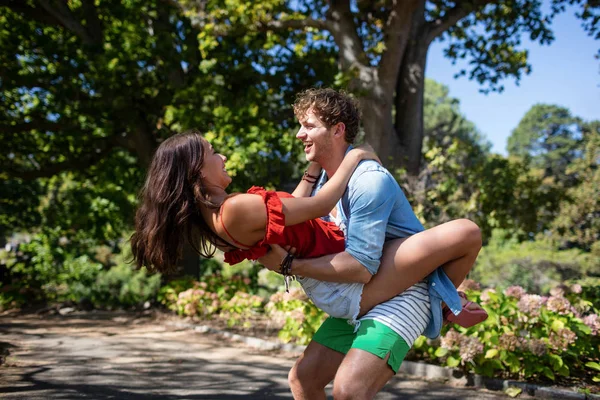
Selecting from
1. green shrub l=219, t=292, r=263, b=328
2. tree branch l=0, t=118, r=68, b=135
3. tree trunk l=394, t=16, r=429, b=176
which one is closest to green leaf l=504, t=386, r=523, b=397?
green shrub l=219, t=292, r=263, b=328

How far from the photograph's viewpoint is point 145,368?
705 centimetres

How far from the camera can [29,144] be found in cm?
1469

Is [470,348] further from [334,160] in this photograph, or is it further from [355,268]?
[355,268]

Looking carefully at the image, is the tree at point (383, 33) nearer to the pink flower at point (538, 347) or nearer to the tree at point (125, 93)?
the tree at point (125, 93)

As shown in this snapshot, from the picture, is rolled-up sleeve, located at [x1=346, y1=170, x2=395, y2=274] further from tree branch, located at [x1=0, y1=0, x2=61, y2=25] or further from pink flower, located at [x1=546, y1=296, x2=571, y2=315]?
tree branch, located at [x1=0, y1=0, x2=61, y2=25]

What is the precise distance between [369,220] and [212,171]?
723 mm

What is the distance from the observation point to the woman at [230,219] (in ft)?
7.77

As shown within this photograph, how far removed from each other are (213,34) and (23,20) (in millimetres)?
6067

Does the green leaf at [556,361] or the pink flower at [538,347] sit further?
the pink flower at [538,347]

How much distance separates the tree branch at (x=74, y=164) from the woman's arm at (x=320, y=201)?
12.5 metres

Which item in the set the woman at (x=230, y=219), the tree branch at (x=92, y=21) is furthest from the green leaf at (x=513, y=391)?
the tree branch at (x=92, y=21)

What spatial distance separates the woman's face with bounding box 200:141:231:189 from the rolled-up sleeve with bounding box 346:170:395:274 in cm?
59

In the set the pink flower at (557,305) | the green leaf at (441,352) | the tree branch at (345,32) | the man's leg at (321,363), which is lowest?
the green leaf at (441,352)

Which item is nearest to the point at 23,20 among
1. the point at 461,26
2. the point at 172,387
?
the point at 461,26
